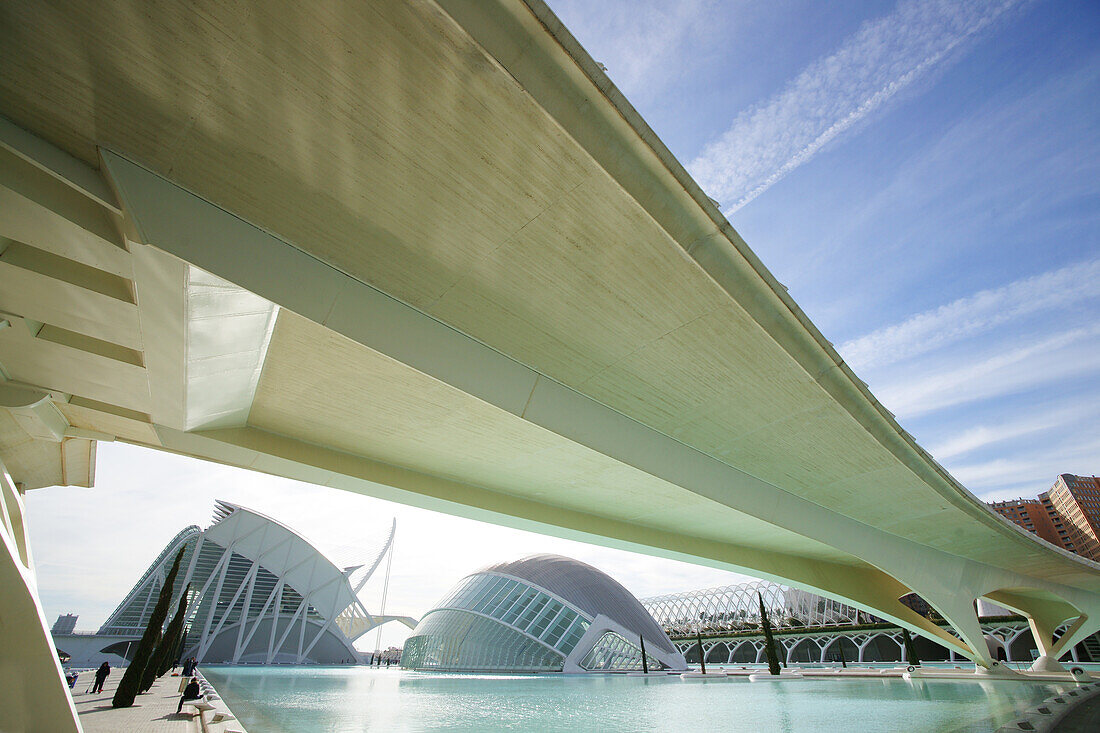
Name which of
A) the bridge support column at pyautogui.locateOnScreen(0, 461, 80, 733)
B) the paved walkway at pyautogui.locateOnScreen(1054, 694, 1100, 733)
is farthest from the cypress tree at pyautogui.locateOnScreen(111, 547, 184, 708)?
the paved walkway at pyautogui.locateOnScreen(1054, 694, 1100, 733)

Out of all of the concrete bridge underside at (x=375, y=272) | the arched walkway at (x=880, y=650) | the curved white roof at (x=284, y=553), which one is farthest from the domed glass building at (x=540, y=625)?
the concrete bridge underside at (x=375, y=272)

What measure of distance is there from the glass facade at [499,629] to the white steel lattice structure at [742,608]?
91.4 feet

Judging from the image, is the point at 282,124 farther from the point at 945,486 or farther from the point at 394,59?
the point at 945,486

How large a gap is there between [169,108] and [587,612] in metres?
39.8

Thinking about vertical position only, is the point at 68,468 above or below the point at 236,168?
below

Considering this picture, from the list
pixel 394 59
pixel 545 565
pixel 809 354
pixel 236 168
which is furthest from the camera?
pixel 545 565

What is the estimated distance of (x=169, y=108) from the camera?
3.98 metres

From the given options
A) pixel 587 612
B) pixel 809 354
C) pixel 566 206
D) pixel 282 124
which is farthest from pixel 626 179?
pixel 587 612

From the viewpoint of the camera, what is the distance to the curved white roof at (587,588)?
3912cm

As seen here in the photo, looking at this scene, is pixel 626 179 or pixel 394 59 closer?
pixel 394 59

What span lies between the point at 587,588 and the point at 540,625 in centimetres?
558

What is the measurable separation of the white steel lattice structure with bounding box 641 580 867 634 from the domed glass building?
2190 centimetres

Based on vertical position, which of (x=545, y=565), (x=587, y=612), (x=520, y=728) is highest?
(x=545, y=565)

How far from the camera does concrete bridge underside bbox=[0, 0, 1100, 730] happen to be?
372 centimetres
